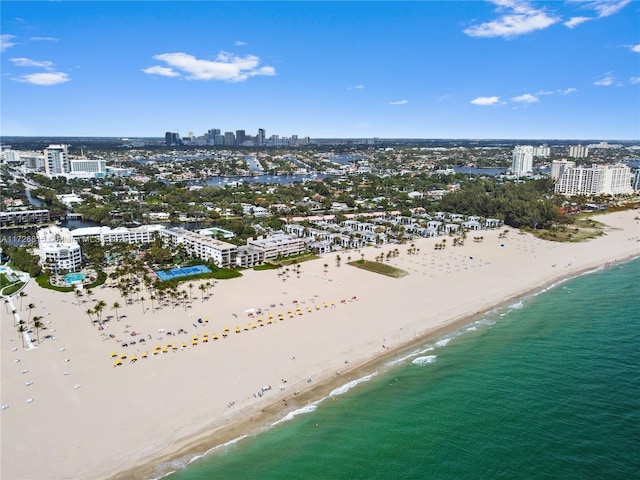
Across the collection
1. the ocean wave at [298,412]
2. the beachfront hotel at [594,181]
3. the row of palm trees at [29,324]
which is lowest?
the ocean wave at [298,412]

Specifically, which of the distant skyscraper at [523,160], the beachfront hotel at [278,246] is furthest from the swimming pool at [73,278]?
the distant skyscraper at [523,160]

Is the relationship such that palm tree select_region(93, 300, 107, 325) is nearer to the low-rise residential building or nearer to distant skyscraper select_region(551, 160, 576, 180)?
the low-rise residential building

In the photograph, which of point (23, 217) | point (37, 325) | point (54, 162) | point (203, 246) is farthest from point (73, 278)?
point (54, 162)

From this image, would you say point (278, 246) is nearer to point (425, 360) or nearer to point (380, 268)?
point (380, 268)

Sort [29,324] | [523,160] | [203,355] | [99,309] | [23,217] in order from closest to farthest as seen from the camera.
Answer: [203,355] → [29,324] → [99,309] → [23,217] → [523,160]

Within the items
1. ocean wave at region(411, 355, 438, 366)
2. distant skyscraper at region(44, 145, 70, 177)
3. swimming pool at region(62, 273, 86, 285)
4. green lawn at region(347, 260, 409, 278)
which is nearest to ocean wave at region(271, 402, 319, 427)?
ocean wave at region(411, 355, 438, 366)

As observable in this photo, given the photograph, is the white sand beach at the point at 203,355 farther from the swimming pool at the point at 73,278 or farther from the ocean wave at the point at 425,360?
the swimming pool at the point at 73,278

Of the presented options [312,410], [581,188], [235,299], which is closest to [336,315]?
[235,299]
